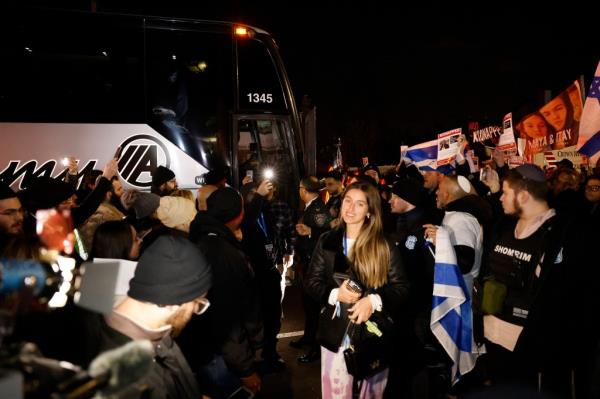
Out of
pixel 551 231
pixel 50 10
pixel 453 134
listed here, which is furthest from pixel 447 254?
pixel 50 10

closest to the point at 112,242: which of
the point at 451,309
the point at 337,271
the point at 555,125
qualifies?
the point at 337,271

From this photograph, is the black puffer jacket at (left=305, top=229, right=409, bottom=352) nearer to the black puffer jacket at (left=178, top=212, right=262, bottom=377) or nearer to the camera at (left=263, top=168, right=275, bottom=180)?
the black puffer jacket at (left=178, top=212, right=262, bottom=377)

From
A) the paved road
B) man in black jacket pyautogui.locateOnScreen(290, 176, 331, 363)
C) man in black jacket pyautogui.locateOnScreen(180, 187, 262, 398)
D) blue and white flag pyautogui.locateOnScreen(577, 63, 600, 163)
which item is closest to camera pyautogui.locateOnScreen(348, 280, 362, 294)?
man in black jacket pyautogui.locateOnScreen(180, 187, 262, 398)

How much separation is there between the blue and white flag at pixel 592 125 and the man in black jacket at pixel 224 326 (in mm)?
3896

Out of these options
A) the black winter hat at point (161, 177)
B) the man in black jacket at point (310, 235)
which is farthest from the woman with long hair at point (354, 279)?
the black winter hat at point (161, 177)

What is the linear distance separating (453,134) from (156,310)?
25.4 feet

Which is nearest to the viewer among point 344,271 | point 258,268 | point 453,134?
point 344,271

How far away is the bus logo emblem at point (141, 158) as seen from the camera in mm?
6785

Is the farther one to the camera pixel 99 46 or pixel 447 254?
pixel 99 46

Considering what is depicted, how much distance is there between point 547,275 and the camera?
111 inches

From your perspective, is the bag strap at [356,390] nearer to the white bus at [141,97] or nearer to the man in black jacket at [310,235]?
the man in black jacket at [310,235]

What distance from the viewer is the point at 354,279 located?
3160mm

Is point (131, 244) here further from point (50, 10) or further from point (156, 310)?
point (50, 10)

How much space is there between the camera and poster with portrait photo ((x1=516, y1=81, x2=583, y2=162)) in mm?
8726
